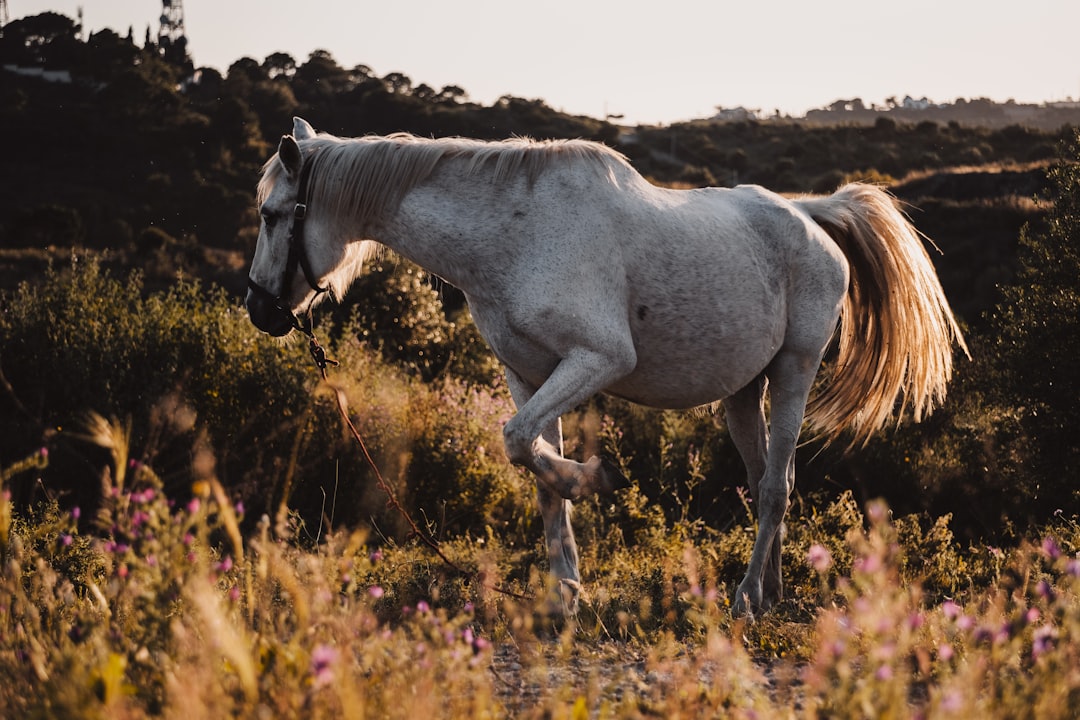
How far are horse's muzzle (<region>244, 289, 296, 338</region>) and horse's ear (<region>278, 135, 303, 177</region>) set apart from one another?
1.99 feet

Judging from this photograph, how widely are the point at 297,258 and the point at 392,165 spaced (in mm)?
637

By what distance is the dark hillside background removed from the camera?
7.41 meters

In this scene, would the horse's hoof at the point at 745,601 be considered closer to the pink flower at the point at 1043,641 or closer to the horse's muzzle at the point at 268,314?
the pink flower at the point at 1043,641

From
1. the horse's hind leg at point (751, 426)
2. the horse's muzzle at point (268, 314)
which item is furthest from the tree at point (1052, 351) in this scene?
the horse's muzzle at point (268, 314)

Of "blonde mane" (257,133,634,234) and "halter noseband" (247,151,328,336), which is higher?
"blonde mane" (257,133,634,234)

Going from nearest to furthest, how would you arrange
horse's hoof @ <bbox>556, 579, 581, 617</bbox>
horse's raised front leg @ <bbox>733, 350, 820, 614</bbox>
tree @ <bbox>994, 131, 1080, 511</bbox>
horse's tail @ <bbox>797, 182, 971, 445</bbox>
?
horse's hoof @ <bbox>556, 579, 581, 617</bbox>, horse's raised front leg @ <bbox>733, 350, 820, 614</bbox>, horse's tail @ <bbox>797, 182, 971, 445</bbox>, tree @ <bbox>994, 131, 1080, 511</bbox>

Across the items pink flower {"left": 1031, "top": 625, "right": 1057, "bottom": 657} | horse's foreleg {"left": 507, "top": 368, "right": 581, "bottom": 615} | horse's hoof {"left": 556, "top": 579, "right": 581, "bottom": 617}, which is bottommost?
horse's hoof {"left": 556, "top": 579, "right": 581, "bottom": 617}

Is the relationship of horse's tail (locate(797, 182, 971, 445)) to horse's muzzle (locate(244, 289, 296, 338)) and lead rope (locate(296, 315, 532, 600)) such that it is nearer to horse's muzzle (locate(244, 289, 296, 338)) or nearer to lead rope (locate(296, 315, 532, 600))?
lead rope (locate(296, 315, 532, 600))

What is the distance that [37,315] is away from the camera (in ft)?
29.1

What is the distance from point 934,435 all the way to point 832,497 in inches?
49.0

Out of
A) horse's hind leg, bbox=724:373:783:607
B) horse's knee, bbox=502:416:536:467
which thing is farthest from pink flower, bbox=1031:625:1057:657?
horse's hind leg, bbox=724:373:783:607

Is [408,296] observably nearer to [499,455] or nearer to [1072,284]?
[499,455]

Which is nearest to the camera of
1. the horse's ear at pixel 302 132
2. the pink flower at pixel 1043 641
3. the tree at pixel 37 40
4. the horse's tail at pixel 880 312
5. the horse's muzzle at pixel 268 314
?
the pink flower at pixel 1043 641

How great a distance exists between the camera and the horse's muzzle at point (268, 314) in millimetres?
4352
